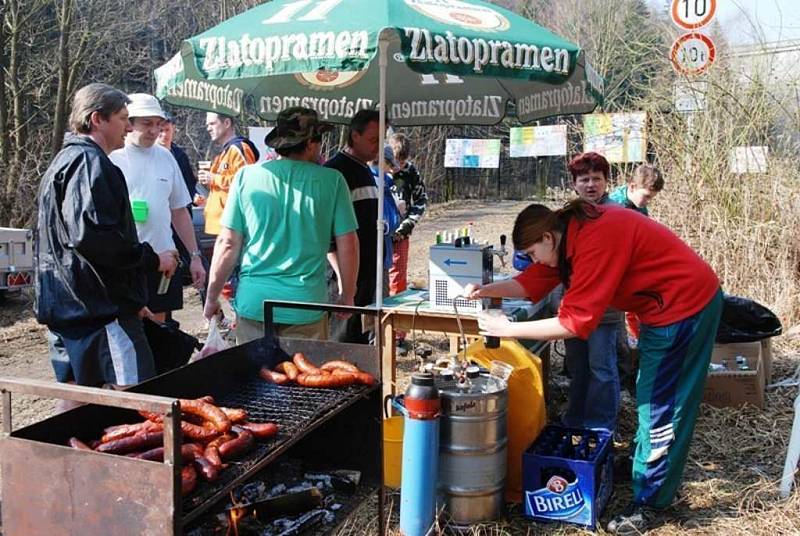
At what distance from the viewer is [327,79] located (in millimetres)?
6137

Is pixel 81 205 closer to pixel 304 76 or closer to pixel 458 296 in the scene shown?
pixel 458 296

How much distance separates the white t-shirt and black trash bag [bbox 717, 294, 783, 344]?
4.18 meters

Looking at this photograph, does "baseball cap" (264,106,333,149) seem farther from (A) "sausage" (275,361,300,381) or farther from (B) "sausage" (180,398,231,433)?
(B) "sausage" (180,398,231,433)

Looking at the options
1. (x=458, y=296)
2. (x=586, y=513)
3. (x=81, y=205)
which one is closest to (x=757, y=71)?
(x=458, y=296)

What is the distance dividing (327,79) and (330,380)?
A: 3573 mm

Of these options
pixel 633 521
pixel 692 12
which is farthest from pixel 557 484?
pixel 692 12

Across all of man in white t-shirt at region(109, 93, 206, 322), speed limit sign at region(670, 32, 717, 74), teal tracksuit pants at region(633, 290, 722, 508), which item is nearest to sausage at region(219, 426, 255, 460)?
teal tracksuit pants at region(633, 290, 722, 508)

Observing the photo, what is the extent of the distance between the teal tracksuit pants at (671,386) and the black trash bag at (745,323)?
7.80 ft

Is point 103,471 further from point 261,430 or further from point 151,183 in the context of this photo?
point 151,183

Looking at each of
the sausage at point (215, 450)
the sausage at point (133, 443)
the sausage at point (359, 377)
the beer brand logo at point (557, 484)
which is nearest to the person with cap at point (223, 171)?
the sausage at point (359, 377)

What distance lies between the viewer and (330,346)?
3.54 metres

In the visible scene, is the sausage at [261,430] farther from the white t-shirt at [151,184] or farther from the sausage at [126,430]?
the white t-shirt at [151,184]

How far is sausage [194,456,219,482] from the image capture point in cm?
229

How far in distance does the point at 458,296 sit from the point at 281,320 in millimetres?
1061
